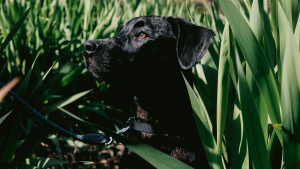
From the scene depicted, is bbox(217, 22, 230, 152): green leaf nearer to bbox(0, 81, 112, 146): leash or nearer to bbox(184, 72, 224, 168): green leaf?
bbox(184, 72, 224, 168): green leaf

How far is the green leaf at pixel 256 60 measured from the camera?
0.72m

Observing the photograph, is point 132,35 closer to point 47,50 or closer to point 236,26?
point 236,26

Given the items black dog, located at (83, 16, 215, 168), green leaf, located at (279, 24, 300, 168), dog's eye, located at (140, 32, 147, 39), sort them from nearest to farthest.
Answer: green leaf, located at (279, 24, 300, 168) → black dog, located at (83, 16, 215, 168) → dog's eye, located at (140, 32, 147, 39)

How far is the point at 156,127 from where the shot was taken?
126 centimetres

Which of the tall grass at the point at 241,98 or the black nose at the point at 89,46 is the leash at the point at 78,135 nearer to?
the tall grass at the point at 241,98

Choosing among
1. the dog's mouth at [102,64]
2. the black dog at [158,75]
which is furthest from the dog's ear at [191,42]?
the dog's mouth at [102,64]

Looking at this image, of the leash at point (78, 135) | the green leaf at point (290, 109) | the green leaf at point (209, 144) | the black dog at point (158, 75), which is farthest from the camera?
the black dog at point (158, 75)

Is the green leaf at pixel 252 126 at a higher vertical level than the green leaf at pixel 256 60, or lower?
lower

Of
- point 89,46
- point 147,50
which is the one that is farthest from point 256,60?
point 89,46

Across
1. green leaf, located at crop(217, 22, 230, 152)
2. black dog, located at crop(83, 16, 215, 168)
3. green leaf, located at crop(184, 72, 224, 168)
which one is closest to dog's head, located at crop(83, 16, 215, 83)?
black dog, located at crop(83, 16, 215, 168)

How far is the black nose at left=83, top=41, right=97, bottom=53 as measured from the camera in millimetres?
1263

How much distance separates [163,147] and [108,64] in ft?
1.71

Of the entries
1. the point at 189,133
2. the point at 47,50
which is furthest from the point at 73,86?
the point at 189,133

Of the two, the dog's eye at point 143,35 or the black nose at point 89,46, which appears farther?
the dog's eye at point 143,35
